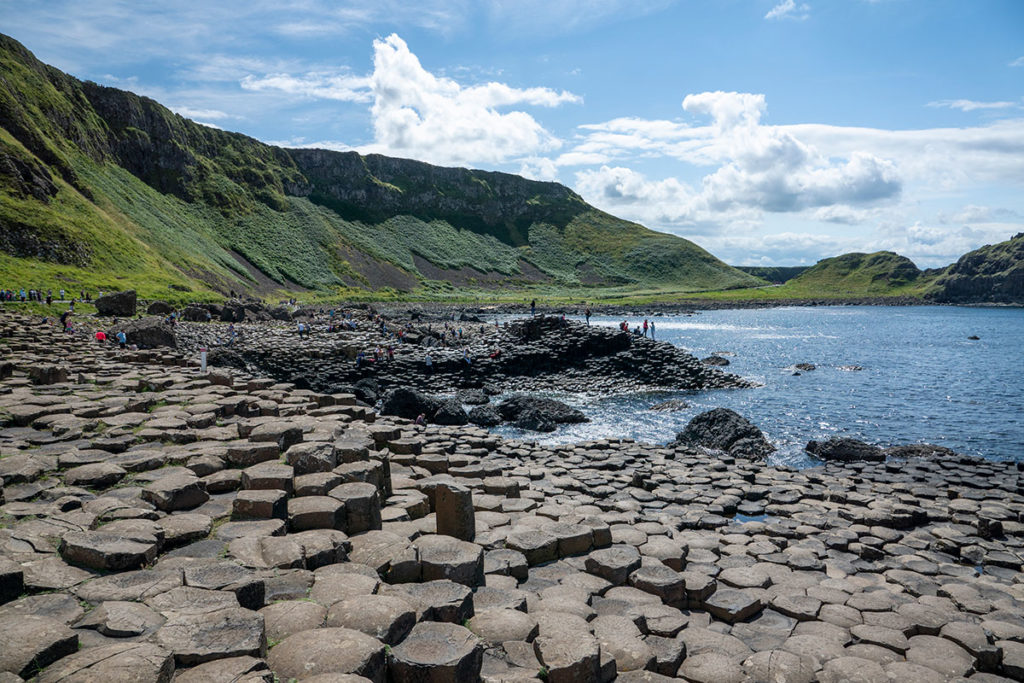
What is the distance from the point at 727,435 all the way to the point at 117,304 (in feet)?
146

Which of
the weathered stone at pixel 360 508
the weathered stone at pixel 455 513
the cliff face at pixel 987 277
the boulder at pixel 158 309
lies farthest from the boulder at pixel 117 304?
the cliff face at pixel 987 277

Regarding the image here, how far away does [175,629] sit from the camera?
4.47 metres

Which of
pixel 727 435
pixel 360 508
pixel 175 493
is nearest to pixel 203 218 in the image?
pixel 727 435

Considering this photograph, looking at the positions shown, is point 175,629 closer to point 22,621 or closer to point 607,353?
point 22,621

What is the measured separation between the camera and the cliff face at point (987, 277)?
153 m

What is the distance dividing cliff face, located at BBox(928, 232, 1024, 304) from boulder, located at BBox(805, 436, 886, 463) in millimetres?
173075

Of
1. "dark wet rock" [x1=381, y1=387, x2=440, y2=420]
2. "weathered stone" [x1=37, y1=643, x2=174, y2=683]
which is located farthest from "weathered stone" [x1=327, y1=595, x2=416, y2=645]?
"dark wet rock" [x1=381, y1=387, x2=440, y2=420]

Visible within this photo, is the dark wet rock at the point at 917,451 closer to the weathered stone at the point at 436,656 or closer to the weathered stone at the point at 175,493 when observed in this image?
the weathered stone at the point at 436,656

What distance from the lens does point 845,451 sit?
72.5ft

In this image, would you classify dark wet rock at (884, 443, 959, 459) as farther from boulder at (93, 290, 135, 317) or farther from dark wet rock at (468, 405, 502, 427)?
boulder at (93, 290, 135, 317)

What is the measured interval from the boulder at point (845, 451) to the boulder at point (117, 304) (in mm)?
47229

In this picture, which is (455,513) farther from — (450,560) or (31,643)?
(31,643)

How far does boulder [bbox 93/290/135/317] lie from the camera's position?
4466cm

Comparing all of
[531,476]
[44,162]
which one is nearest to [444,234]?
[44,162]
